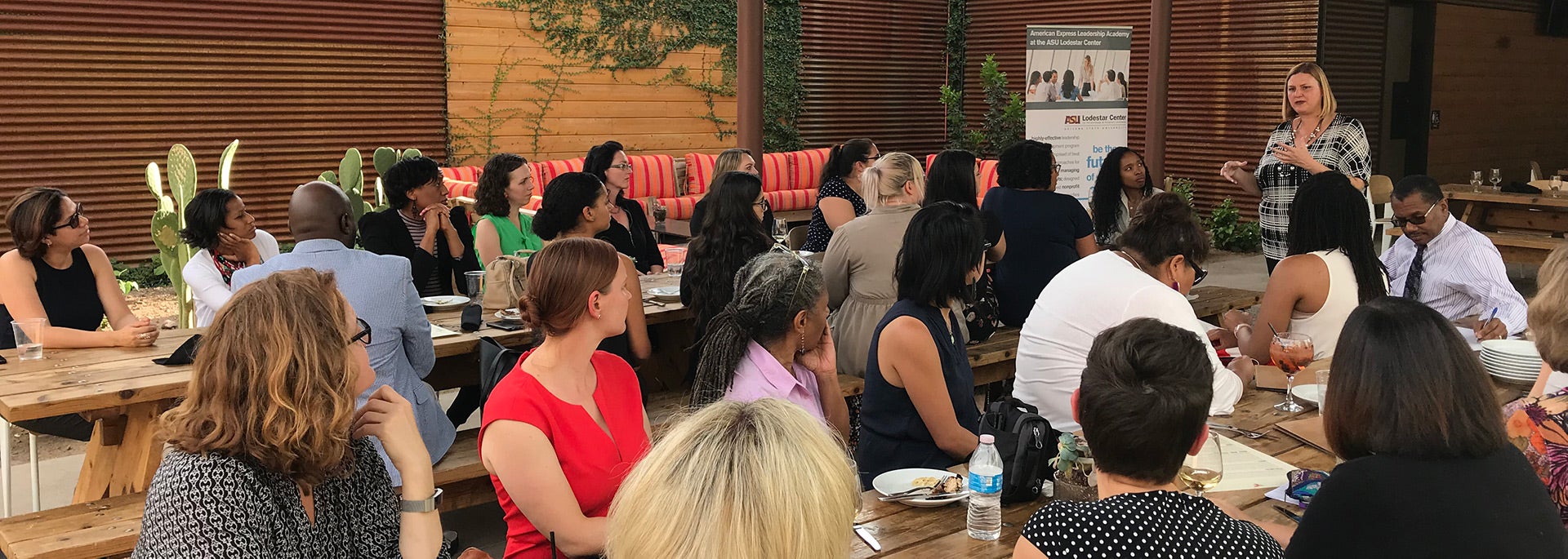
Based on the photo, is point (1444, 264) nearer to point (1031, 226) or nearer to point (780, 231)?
point (1031, 226)

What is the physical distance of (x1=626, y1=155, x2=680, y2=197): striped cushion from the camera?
1138 cm

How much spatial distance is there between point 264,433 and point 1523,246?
9.25 m

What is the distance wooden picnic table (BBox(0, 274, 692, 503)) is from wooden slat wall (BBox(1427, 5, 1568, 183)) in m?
12.8

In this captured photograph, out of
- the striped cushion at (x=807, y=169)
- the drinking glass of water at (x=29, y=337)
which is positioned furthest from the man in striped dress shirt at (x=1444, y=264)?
the striped cushion at (x=807, y=169)

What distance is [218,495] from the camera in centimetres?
194

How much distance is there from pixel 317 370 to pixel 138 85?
8662mm

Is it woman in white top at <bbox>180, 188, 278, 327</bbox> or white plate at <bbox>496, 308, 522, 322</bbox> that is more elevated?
woman in white top at <bbox>180, 188, 278, 327</bbox>

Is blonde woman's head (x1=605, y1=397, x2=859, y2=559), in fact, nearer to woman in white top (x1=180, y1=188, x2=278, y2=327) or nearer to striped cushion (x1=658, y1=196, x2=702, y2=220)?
woman in white top (x1=180, y1=188, x2=278, y2=327)

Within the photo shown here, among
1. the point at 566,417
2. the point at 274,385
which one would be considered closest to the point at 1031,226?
the point at 566,417

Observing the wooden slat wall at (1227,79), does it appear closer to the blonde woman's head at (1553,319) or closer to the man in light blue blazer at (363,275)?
the blonde woman's head at (1553,319)

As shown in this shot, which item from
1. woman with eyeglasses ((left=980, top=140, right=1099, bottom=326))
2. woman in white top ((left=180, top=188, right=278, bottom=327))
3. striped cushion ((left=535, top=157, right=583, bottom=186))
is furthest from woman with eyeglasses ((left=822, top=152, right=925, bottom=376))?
striped cushion ((left=535, top=157, right=583, bottom=186))

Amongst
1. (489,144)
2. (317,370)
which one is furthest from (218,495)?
(489,144)

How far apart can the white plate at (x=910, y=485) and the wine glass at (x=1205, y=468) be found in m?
0.43

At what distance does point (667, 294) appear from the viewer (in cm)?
498
